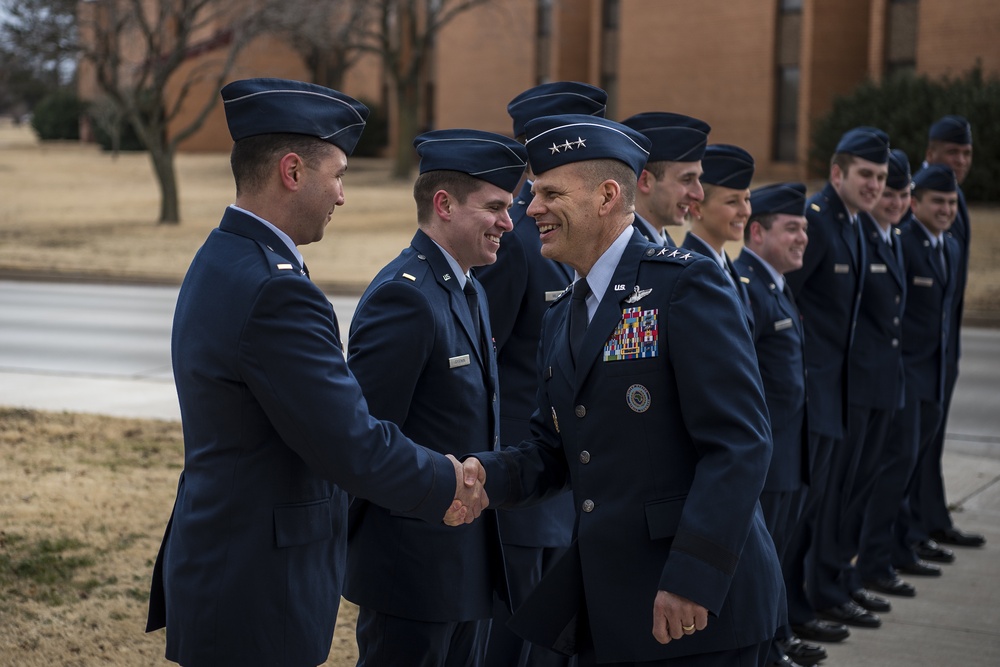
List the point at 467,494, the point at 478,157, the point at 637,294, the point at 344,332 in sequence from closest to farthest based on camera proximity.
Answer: the point at 637,294 → the point at 467,494 → the point at 478,157 → the point at 344,332

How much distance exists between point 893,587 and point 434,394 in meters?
3.80

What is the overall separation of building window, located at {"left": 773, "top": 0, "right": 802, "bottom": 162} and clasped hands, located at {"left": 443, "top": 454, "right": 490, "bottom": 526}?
1404 inches

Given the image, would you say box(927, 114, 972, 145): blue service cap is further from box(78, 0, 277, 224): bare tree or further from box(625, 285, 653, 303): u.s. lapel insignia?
box(78, 0, 277, 224): bare tree

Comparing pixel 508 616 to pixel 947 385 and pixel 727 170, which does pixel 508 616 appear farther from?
pixel 947 385

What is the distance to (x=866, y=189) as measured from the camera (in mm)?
6629

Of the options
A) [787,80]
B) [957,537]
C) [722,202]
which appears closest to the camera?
[722,202]

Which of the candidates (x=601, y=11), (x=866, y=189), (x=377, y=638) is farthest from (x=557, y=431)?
(x=601, y=11)

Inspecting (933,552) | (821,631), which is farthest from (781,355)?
(933,552)

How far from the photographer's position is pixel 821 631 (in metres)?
6.13

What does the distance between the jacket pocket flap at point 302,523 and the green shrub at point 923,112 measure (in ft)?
93.3

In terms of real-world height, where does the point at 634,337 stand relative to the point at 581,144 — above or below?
below

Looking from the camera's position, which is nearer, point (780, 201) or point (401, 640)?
point (401, 640)

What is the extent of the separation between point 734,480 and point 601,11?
42.6 m

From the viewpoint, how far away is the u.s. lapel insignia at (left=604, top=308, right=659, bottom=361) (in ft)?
11.0
